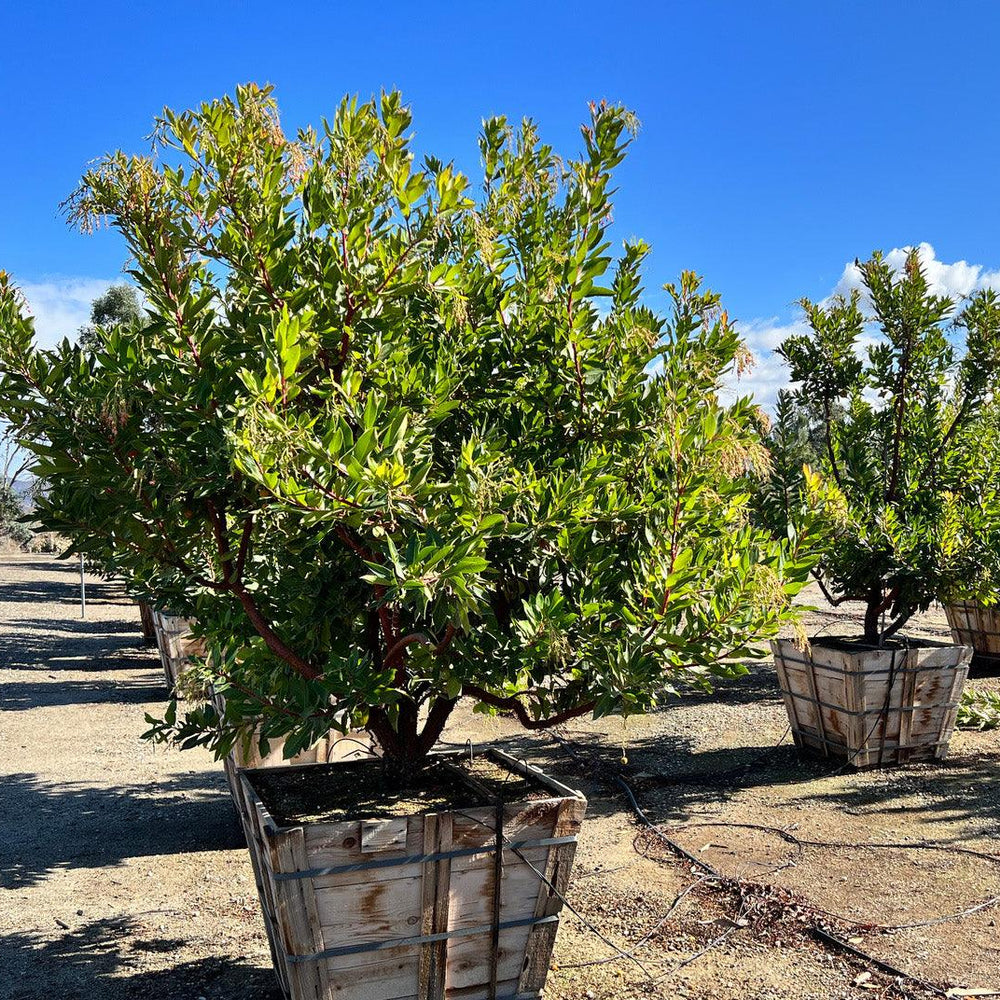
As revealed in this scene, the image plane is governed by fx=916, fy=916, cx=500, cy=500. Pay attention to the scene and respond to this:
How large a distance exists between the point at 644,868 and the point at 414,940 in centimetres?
226

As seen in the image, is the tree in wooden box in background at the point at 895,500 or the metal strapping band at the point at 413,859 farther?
the tree in wooden box in background at the point at 895,500

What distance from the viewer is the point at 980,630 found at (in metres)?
11.1

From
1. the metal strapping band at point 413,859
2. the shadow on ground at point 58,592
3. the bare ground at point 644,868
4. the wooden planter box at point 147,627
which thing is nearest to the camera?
the metal strapping band at point 413,859

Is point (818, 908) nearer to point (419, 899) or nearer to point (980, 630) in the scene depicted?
point (419, 899)

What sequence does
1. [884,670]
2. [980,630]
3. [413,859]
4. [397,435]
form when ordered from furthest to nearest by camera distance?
[980,630]
[884,670]
[413,859]
[397,435]

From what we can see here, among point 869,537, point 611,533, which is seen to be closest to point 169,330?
point 611,533

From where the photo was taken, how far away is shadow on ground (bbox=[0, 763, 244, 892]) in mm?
5648

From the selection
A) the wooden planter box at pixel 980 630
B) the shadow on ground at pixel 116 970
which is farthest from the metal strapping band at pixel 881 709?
the shadow on ground at pixel 116 970

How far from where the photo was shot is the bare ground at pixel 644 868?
406 centimetres

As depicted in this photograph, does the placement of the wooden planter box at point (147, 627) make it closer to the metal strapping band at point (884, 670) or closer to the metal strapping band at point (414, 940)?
the metal strapping band at point (884, 670)

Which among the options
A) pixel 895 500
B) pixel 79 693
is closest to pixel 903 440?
pixel 895 500

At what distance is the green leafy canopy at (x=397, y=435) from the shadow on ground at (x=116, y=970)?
117 cm

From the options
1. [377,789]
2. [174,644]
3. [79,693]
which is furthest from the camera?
[79,693]

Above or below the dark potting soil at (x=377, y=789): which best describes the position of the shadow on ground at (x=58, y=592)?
above
